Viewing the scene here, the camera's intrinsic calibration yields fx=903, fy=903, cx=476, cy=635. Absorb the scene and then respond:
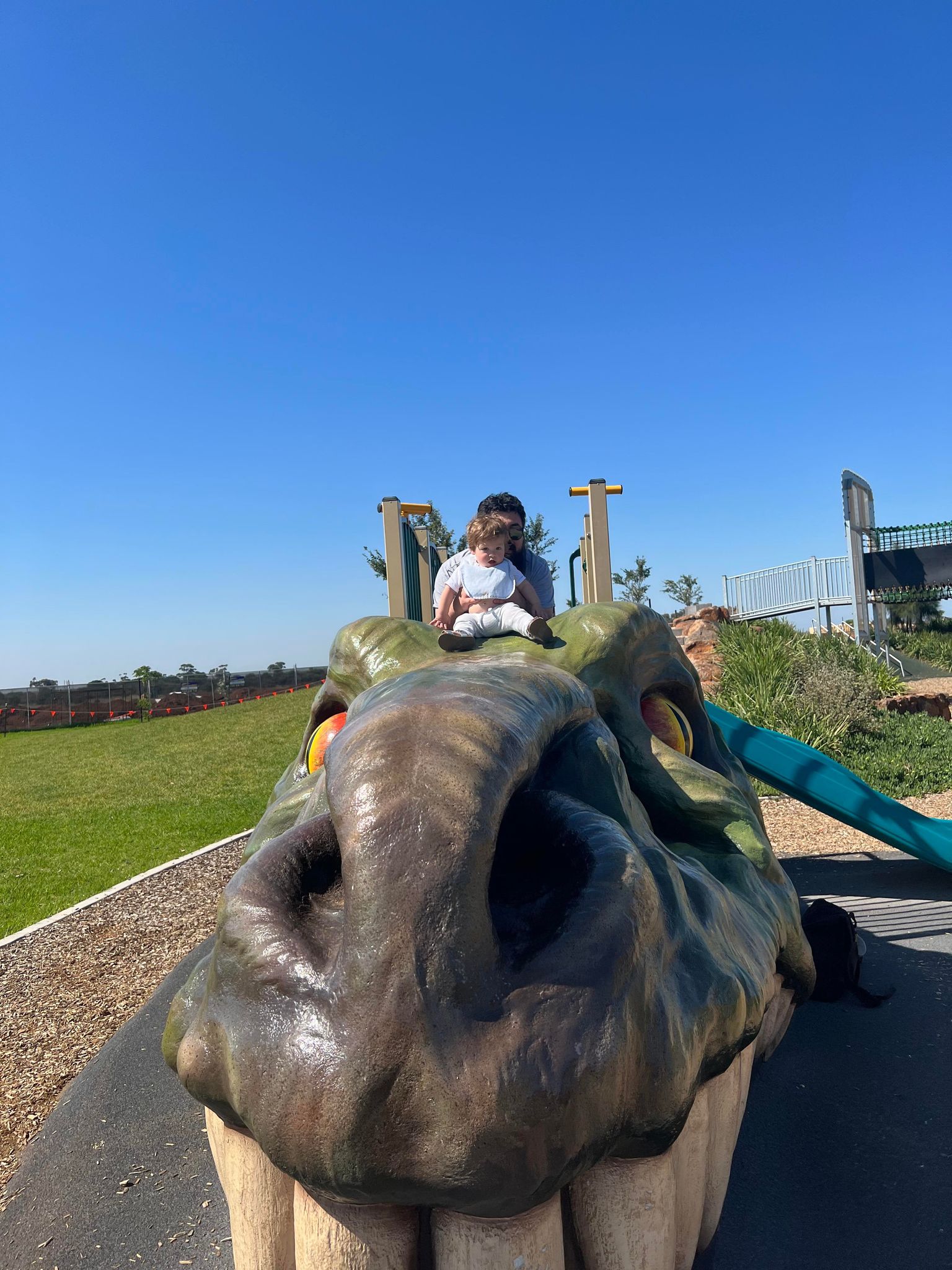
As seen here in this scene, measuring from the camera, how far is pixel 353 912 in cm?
116

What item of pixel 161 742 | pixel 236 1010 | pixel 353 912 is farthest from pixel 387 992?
pixel 161 742

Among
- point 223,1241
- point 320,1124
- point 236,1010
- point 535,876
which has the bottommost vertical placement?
point 223,1241

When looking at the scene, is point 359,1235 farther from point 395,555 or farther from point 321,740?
point 395,555

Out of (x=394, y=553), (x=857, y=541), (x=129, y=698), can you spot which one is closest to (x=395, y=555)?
(x=394, y=553)

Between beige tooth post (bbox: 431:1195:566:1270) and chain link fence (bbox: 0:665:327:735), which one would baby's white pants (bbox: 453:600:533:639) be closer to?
beige tooth post (bbox: 431:1195:566:1270)

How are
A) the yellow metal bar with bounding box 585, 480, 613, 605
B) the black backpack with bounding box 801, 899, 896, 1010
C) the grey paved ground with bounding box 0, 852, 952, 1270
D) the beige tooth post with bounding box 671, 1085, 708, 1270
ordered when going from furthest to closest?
the yellow metal bar with bounding box 585, 480, 613, 605, the black backpack with bounding box 801, 899, 896, 1010, the grey paved ground with bounding box 0, 852, 952, 1270, the beige tooth post with bounding box 671, 1085, 708, 1270

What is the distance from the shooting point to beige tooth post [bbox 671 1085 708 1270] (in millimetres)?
1416

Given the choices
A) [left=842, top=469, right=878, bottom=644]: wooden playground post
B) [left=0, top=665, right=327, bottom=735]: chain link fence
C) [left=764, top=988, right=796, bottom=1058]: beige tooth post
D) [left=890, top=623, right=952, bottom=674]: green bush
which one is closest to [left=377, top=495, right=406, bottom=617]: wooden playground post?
[left=764, top=988, right=796, bottom=1058]: beige tooth post

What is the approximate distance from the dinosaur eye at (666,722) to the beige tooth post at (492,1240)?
1445 mm

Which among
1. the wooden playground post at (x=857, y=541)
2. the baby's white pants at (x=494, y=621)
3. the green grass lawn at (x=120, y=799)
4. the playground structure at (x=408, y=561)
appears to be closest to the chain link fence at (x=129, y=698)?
the green grass lawn at (x=120, y=799)

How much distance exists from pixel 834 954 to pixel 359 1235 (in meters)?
3.35

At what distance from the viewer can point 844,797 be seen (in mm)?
5539

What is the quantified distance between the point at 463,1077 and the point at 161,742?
23.5m

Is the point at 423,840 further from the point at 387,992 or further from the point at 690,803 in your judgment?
the point at 690,803
